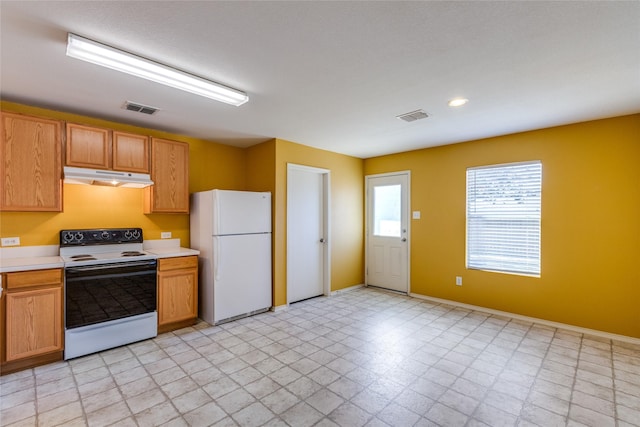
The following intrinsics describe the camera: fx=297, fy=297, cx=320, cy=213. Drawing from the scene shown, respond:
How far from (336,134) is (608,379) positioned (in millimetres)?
3658

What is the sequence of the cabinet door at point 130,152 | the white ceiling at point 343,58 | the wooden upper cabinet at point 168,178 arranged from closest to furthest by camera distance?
the white ceiling at point 343,58 → the cabinet door at point 130,152 → the wooden upper cabinet at point 168,178

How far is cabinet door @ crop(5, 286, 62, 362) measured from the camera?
253 cm

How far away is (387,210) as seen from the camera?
537 cm

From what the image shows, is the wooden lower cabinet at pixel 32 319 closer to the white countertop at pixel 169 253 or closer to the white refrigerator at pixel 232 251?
the white countertop at pixel 169 253

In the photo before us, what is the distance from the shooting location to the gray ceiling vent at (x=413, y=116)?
3.19 m

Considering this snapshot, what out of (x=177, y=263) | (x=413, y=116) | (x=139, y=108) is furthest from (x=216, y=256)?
(x=413, y=116)

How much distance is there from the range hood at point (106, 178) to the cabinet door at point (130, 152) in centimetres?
8

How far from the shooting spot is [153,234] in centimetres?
391

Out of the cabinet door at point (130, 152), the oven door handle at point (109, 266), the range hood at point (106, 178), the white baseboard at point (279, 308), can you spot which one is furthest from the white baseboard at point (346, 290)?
the cabinet door at point (130, 152)

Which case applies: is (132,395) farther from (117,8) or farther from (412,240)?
(412,240)

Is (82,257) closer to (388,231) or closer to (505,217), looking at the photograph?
(388,231)

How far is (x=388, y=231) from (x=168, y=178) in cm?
362

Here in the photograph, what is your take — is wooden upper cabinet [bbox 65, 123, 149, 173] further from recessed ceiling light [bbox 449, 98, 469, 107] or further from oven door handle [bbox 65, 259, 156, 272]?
recessed ceiling light [bbox 449, 98, 469, 107]

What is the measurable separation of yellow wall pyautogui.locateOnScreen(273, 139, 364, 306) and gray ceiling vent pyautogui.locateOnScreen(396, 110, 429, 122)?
175 centimetres
